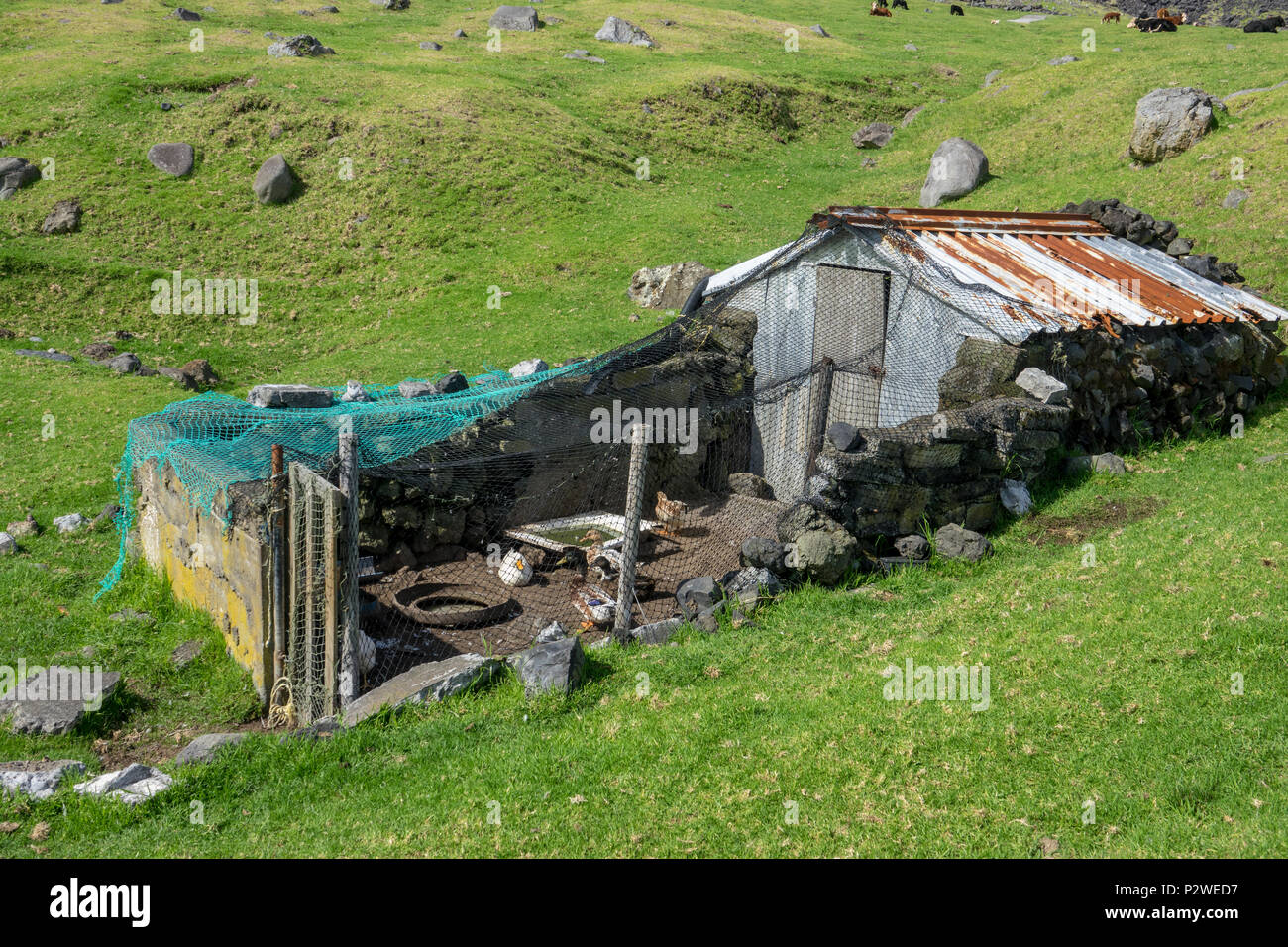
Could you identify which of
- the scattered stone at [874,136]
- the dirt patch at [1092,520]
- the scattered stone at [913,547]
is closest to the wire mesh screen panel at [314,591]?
the scattered stone at [913,547]

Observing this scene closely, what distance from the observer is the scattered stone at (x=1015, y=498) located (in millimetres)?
11094

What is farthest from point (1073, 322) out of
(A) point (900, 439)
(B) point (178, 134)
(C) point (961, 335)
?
(B) point (178, 134)

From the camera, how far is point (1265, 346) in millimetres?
14922

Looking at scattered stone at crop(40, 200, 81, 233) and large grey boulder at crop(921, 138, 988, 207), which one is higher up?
large grey boulder at crop(921, 138, 988, 207)

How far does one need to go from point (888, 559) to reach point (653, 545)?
308cm

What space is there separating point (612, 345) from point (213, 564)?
38.1ft

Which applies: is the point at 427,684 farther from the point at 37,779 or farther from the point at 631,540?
the point at 37,779

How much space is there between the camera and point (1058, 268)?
48.2ft

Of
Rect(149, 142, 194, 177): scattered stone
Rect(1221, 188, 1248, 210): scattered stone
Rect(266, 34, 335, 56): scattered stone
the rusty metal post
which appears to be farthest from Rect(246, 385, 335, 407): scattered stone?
Rect(266, 34, 335, 56): scattered stone

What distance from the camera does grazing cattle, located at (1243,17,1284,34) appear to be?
40.4m

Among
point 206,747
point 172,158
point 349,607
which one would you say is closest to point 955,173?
point 172,158

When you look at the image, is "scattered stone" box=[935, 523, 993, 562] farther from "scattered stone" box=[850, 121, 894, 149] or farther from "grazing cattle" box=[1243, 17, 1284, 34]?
"grazing cattle" box=[1243, 17, 1284, 34]

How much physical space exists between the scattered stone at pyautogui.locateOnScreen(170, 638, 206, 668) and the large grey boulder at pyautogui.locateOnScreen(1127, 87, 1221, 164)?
24583 millimetres

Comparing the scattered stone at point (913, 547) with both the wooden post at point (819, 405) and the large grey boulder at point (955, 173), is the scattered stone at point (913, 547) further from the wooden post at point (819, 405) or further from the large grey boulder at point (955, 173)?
the large grey boulder at point (955, 173)
